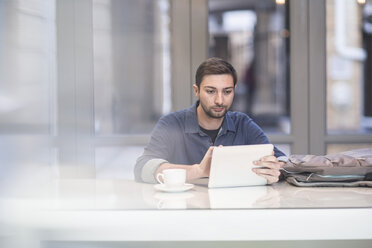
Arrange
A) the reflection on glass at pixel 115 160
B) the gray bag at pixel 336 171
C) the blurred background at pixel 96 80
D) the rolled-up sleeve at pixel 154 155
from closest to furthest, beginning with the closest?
1. the gray bag at pixel 336 171
2. the rolled-up sleeve at pixel 154 155
3. the blurred background at pixel 96 80
4. the reflection on glass at pixel 115 160

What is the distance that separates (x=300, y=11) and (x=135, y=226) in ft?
8.62

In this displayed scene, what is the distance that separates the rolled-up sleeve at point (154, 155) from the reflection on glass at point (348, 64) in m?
1.78

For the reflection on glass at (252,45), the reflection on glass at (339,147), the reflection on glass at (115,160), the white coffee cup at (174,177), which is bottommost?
the reflection on glass at (115,160)

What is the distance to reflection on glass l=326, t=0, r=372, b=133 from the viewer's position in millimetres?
3814

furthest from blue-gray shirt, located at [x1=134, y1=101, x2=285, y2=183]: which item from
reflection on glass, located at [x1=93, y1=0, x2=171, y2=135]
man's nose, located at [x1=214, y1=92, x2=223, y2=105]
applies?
reflection on glass, located at [x1=93, y1=0, x2=171, y2=135]

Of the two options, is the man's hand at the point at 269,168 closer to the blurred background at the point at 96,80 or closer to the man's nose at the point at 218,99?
the man's nose at the point at 218,99

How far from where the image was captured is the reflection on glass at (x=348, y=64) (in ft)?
12.5

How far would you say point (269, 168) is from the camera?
1.67 meters

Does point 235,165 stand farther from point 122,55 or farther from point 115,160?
point 122,55

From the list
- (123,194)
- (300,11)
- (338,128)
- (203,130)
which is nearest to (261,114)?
(338,128)

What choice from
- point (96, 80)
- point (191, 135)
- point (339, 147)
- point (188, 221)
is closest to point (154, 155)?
point (191, 135)

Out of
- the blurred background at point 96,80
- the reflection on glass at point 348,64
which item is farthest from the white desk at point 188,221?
the reflection on glass at point 348,64

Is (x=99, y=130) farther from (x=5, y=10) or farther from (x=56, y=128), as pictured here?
(x=5, y=10)

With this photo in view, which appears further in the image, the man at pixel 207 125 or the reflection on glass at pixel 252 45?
the reflection on glass at pixel 252 45
